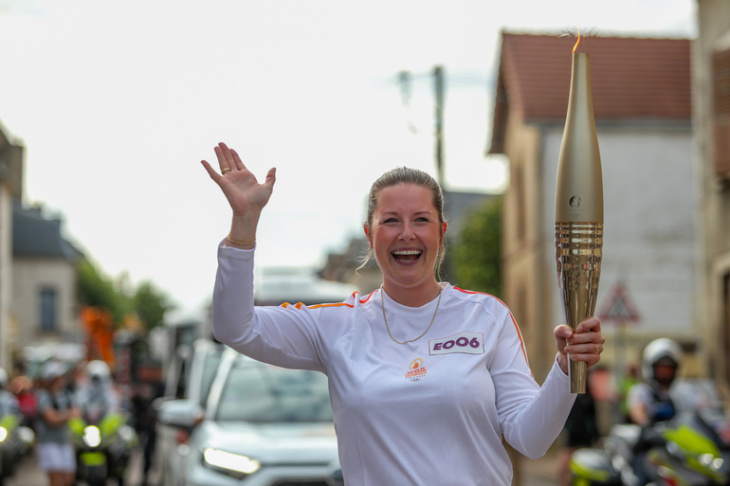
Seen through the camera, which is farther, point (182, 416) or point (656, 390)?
point (656, 390)

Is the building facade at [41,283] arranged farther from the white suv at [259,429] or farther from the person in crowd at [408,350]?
the person in crowd at [408,350]

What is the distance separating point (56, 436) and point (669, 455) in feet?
23.3

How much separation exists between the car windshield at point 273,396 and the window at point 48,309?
69.0m

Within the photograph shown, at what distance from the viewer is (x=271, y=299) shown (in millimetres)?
18469

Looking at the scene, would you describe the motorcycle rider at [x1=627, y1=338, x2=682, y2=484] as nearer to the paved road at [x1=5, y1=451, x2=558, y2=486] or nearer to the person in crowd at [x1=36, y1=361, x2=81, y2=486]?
the person in crowd at [x1=36, y1=361, x2=81, y2=486]

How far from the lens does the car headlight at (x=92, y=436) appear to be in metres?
14.2

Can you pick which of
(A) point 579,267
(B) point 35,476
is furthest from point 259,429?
(B) point 35,476

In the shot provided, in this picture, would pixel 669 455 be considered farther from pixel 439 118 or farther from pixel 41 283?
pixel 41 283

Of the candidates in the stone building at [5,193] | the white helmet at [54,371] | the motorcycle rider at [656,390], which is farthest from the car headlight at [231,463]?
the stone building at [5,193]

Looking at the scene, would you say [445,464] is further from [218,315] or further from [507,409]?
[218,315]

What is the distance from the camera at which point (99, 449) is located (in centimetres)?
1423

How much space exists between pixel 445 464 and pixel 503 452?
209 mm

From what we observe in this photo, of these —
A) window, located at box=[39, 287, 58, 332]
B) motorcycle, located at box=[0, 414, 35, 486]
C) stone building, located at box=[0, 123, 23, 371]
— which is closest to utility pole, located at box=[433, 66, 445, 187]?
motorcycle, located at box=[0, 414, 35, 486]

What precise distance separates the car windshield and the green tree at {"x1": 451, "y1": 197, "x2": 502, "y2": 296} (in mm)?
40882
